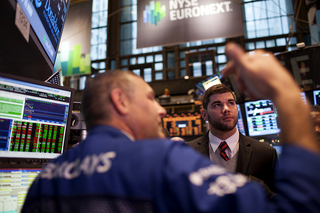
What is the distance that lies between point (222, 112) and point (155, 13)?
3330mm

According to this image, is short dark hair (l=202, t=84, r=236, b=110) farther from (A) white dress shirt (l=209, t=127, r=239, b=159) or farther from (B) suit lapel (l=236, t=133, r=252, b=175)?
(B) suit lapel (l=236, t=133, r=252, b=175)

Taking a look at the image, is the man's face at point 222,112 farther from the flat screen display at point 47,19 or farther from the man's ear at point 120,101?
the man's ear at point 120,101

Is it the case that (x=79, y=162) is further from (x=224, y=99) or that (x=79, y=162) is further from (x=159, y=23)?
(x=159, y=23)

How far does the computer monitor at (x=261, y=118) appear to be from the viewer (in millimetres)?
4027

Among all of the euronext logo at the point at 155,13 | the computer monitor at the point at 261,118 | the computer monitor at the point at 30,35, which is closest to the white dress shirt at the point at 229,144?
the computer monitor at the point at 30,35

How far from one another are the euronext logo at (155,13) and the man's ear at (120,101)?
447cm

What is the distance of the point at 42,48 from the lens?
1453 mm

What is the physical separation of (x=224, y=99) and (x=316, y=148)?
1817 mm

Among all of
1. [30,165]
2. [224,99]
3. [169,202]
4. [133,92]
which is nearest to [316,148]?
[169,202]

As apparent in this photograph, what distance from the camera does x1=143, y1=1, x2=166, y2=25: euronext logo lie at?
4.98 m

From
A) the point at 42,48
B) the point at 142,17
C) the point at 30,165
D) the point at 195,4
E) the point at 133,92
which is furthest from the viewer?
the point at 142,17

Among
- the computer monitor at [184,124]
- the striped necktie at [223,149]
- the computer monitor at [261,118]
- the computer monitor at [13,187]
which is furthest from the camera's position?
the computer monitor at [184,124]

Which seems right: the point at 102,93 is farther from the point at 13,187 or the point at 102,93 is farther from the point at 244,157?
the point at 244,157

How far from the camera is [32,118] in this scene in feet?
4.53
